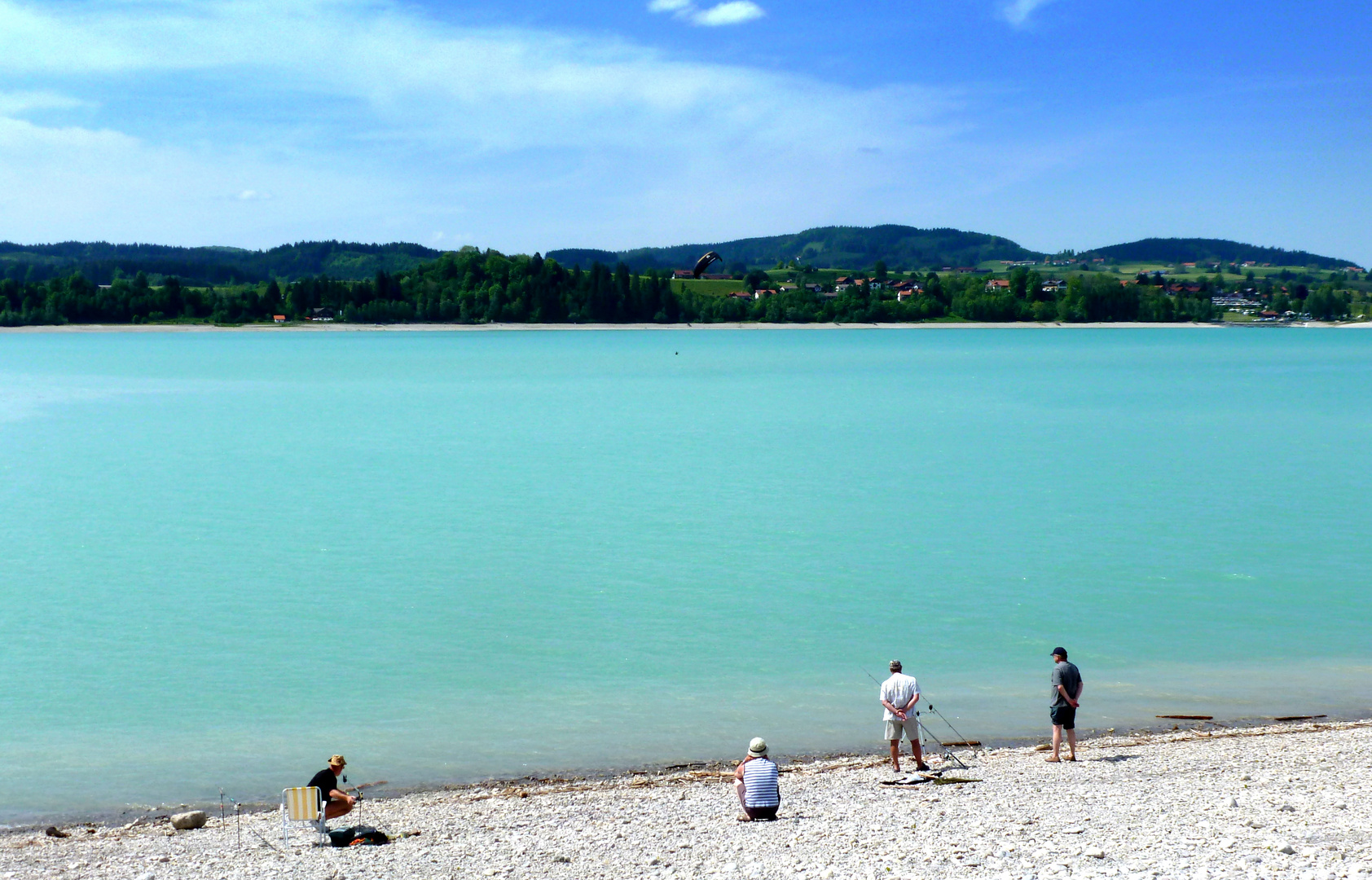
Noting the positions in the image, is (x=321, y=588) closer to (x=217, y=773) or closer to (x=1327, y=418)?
(x=217, y=773)

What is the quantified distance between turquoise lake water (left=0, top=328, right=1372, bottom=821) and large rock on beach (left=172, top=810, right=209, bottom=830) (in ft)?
3.86

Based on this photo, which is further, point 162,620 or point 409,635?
point 162,620

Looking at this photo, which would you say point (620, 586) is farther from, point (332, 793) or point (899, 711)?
point (332, 793)

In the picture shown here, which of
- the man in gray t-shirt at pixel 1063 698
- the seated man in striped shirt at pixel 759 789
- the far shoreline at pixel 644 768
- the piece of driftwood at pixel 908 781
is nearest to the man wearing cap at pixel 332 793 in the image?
the far shoreline at pixel 644 768

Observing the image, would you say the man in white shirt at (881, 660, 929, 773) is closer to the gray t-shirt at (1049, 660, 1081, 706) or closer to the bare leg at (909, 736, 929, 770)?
the bare leg at (909, 736, 929, 770)

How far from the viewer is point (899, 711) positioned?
1140 cm

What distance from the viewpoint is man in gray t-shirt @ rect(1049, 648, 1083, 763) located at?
11.7 m

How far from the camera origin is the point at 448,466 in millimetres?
39438

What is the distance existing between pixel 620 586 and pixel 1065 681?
1154 cm

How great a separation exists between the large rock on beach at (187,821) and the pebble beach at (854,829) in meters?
0.10

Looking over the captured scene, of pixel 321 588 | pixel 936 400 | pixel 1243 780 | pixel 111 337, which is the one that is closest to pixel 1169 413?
pixel 936 400

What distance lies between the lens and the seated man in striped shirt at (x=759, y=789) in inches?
388

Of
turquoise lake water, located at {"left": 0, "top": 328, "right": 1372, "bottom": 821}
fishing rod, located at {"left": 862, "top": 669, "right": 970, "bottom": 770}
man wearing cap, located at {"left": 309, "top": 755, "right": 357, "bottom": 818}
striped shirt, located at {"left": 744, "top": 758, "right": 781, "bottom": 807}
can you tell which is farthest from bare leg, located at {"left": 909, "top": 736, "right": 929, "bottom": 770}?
man wearing cap, located at {"left": 309, "top": 755, "right": 357, "bottom": 818}

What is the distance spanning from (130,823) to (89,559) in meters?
15.9
